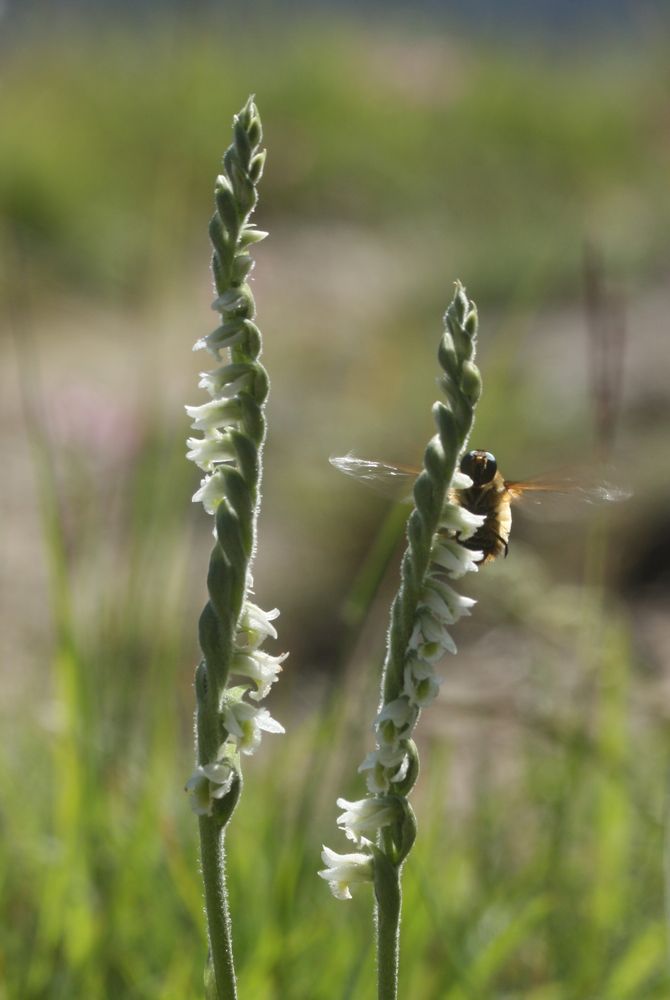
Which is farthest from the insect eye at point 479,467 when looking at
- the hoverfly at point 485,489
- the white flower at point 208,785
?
the white flower at point 208,785

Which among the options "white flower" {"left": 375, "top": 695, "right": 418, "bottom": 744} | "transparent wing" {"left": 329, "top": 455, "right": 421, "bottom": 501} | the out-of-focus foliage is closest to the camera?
"white flower" {"left": 375, "top": 695, "right": 418, "bottom": 744}

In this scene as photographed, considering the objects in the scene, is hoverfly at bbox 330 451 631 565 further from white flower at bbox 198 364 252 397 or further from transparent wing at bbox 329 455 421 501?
white flower at bbox 198 364 252 397

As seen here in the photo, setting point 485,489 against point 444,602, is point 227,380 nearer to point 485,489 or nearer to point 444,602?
point 444,602

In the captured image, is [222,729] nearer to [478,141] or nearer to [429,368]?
[429,368]

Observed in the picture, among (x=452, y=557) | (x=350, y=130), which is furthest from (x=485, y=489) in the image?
(x=350, y=130)

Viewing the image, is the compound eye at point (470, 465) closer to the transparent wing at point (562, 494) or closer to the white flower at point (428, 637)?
the transparent wing at point (562, 494)

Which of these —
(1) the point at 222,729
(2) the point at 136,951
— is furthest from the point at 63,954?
(1) the point at 222,729

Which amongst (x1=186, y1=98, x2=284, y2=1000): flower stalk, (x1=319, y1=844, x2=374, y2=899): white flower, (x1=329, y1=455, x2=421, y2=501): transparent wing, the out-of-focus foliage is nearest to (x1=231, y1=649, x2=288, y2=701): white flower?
(x1=186, y1=98, x2=284, y2=1000): flower stalk
